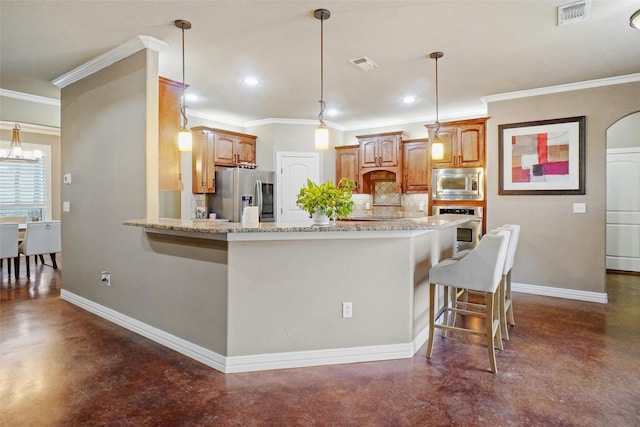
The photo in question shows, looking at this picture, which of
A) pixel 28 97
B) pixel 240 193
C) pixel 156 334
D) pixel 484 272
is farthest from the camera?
pixel 240 193

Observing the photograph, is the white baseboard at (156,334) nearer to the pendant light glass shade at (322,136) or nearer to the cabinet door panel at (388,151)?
the pendant light glass shade at (322,136)

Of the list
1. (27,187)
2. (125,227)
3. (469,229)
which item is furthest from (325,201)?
(27,187)

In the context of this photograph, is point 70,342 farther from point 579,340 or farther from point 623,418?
point 579,340

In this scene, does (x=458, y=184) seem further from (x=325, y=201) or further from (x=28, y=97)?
(x=28, y=97)

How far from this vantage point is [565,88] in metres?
4.43

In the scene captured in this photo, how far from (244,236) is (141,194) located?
146cm

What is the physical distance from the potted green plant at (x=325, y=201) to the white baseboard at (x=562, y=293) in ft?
11.0

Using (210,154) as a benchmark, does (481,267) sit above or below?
below

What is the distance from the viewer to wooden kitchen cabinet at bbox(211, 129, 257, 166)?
5.87m

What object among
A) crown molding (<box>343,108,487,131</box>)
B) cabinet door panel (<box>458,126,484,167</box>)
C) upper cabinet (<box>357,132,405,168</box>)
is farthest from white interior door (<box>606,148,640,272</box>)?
upper cabinet (<box>357,132,405,168</box>)

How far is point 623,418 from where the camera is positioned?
2016 mm

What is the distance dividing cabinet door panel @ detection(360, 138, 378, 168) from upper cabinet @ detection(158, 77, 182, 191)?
11.5ft

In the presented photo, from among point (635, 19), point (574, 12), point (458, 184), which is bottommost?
point (458, 184)

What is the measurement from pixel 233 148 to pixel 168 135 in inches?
98.2
